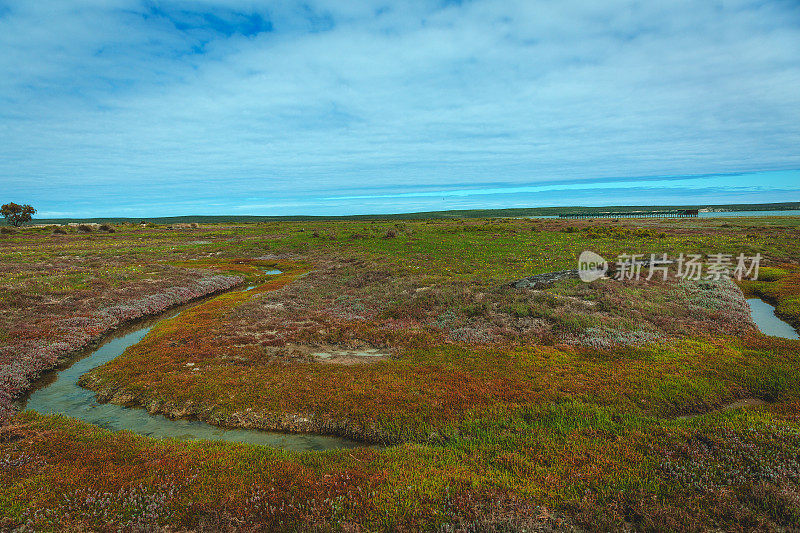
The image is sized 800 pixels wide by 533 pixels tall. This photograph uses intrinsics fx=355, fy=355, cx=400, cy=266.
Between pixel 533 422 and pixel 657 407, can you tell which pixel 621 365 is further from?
pixel 533 422

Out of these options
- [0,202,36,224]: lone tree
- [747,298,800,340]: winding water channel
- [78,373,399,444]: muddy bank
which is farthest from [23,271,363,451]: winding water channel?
[0,202,36,224]: lone tree

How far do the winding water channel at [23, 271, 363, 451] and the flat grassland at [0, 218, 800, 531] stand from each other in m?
0.46

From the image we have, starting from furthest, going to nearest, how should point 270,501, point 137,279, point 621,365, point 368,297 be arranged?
point 137,279, point 368,297, point 621,365, point 270,501

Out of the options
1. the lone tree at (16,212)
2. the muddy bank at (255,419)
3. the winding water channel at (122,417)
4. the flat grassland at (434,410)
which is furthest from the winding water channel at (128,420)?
the lone tree at (16,212)

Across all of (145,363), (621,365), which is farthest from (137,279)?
(621,365)

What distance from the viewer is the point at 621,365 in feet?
54.6

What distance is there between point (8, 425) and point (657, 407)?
79.9ft

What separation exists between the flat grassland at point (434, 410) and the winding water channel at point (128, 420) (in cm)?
46

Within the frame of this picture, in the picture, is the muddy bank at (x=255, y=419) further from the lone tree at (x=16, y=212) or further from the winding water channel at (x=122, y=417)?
the lone tree at (x=16, y=212)

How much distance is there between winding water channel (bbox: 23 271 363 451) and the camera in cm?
1311

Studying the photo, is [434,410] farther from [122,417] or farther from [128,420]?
[122,417]

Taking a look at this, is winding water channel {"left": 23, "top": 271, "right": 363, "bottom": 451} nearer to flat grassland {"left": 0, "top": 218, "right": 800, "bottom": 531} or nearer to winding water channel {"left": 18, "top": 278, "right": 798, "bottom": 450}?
winding water channel {"left": 18, "top": 278, "right": 798, "bottom": 450}

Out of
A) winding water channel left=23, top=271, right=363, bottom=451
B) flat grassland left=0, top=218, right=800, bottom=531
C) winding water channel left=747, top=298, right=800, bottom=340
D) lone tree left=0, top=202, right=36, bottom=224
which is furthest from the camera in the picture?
lone tree left=0, top=202, right=36, bottom=224

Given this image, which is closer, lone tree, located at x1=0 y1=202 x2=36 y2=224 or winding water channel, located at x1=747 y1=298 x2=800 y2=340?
winding water channel, located at x1=747 y1=298 x2=800 y2=340
